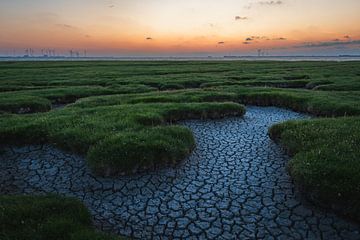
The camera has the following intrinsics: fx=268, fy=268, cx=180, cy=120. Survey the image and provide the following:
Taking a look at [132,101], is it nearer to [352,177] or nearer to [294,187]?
[294,187]

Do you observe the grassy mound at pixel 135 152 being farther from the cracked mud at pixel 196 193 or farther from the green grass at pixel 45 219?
the green grass at pixel 45 219

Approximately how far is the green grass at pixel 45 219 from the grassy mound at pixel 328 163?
6.60 metres

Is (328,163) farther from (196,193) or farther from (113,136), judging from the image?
(113,136)

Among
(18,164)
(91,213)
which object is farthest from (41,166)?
(91,213)

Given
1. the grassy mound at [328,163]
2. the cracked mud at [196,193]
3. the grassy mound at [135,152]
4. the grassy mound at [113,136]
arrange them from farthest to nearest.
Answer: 1. the grassy mound at [113,136]
2. the grassy mound at [135,152]
3. the grassy mound at [328,163]
4. the cracked mud at [196,193]

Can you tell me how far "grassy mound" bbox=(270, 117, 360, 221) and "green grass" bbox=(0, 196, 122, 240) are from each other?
6603 millimetres

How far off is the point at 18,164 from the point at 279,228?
11273 mm

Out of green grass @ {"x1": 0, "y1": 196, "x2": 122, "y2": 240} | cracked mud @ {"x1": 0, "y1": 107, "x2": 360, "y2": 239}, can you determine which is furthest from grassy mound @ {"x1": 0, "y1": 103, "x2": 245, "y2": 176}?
green grass @ {"x1": 0, "y1": 196, "x2": 122, "y2": 240}

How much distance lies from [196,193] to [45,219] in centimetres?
510

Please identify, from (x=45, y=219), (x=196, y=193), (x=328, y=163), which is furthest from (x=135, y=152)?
(x=328, y=163)

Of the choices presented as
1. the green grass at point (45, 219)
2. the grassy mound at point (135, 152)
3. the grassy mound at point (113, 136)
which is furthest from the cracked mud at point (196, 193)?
the green grass at point (45, 219)

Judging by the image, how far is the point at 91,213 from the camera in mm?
8812

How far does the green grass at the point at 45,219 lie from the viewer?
6891 millimetres

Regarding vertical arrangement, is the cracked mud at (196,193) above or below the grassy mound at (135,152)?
below
